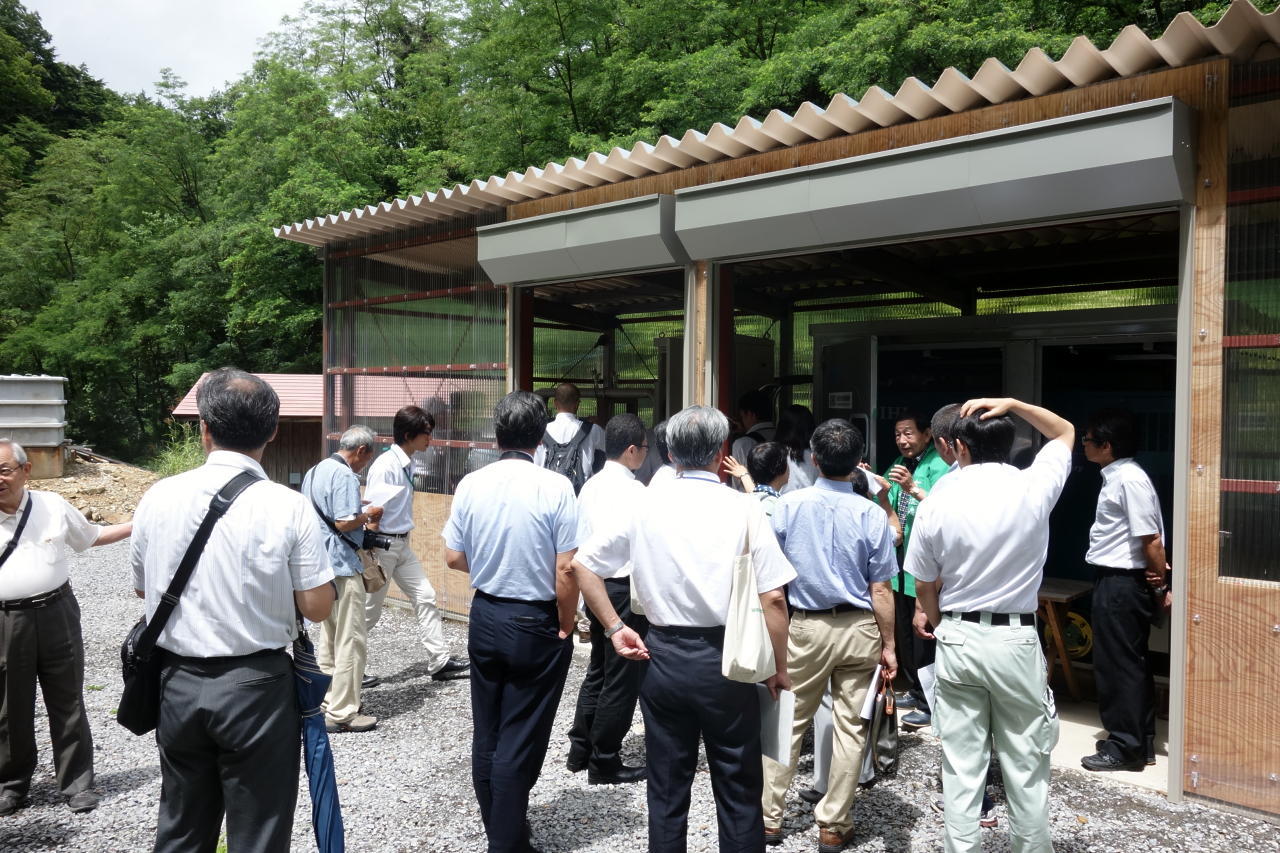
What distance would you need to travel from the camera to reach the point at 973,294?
28.9 ft

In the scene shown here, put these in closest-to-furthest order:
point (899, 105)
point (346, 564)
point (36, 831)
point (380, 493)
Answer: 1. point (36, 831)
2. point (899, 105)
3. point (346, 564)
4. point (380, 493)

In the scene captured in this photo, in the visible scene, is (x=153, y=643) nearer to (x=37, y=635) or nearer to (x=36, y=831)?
(x=37, y=635)

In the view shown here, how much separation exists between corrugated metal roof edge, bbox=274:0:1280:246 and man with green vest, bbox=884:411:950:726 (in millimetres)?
1814

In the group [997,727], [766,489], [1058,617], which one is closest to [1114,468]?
[1058,617]

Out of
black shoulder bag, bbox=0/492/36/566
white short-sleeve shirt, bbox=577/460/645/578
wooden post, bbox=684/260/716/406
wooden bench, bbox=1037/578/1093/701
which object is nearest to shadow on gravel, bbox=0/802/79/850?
black shoulder bag, bbox=0/492/36/566

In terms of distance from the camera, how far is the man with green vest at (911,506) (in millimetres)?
5012

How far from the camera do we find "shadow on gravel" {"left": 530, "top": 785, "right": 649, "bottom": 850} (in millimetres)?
3658

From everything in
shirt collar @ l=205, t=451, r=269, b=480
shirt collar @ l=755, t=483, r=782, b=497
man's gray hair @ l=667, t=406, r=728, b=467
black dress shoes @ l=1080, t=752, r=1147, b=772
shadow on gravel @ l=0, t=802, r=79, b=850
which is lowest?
shadow on gravel @ l=0, t=802, r=79, b=850

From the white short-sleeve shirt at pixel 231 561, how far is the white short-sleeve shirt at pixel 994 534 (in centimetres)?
213

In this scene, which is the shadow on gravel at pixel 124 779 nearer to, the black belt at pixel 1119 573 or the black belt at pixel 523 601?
the black belt at pixel 523 601

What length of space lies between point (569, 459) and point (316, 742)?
355 cm

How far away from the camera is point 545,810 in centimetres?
392

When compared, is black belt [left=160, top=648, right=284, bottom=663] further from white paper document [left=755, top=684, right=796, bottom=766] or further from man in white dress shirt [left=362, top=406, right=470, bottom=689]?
man in white dress shirt [left=362, top=406, right=470, bottom=689]

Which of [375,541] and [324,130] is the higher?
[324,130]
